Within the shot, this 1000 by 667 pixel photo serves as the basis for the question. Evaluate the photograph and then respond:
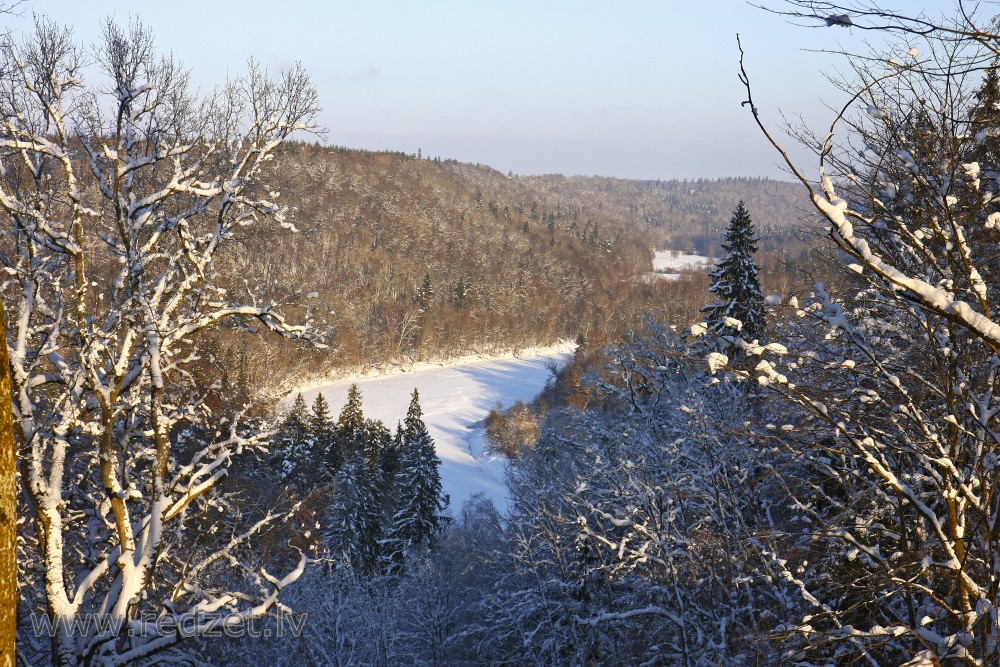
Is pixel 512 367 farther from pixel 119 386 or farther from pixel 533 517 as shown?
pixel 119 386

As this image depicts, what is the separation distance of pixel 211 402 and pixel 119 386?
22117mm

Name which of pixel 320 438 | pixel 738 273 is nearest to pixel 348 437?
pixel 320 438

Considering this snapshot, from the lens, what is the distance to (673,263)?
173 meters

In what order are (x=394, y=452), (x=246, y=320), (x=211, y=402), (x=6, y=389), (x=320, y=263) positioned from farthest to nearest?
(x=320, y=263), (x=394, y=452), (x=211, y=402), (x=246, y=320), (x=6, y=389)

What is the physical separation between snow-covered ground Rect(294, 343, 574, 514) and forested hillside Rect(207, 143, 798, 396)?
14.7ft

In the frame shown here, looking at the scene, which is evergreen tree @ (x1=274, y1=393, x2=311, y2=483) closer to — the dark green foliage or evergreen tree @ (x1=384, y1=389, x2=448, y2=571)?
the dark green foliage

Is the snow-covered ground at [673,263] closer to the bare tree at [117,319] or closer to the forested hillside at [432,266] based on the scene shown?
the forested hillside at [432,266]

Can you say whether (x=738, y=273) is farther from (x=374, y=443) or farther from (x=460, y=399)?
(x=460, y=399)

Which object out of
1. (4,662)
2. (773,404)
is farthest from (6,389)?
(773,404)

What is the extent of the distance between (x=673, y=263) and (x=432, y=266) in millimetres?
82865

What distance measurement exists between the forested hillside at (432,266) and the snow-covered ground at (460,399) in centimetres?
447

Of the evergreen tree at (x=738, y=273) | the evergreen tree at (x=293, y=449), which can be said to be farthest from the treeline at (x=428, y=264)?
the evergreen tree at (x=738, y=273)

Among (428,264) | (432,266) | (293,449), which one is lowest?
(293,449)

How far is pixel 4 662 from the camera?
182 centimetres
